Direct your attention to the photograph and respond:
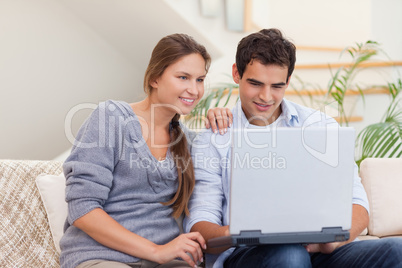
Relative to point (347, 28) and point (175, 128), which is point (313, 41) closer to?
point (347, 28)

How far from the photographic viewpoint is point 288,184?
1.11m

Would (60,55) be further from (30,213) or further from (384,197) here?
(384,197)

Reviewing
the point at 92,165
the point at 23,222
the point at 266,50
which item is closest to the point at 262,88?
the point at 266,50

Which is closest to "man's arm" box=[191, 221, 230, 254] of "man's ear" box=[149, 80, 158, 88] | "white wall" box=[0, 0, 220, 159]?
"man's ear" box=[149, 80, 158, 88]

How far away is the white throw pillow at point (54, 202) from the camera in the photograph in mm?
1638

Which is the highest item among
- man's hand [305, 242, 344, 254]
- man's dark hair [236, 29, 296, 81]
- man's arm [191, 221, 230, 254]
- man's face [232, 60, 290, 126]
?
man's dark hair [236, 29, 296, 81]

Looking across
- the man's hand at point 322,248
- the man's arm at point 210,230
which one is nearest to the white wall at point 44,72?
the man's arm at point 210,230

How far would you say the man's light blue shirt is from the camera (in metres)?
1.46

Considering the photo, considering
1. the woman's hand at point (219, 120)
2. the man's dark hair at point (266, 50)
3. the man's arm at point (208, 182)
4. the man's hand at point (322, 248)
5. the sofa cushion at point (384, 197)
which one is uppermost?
the man's dark hair at point (266, 50)

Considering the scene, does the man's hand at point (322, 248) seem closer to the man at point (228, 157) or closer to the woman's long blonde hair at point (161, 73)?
the man at point (228, 157)

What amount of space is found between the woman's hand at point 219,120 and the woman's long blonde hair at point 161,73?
0.35 ft

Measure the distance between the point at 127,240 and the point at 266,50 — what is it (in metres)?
0.73

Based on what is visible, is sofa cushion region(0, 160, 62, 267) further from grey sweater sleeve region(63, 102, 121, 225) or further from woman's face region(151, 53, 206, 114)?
woman's face region(151, 53, 206, 114)

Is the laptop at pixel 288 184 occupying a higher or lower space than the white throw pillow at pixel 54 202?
higher
